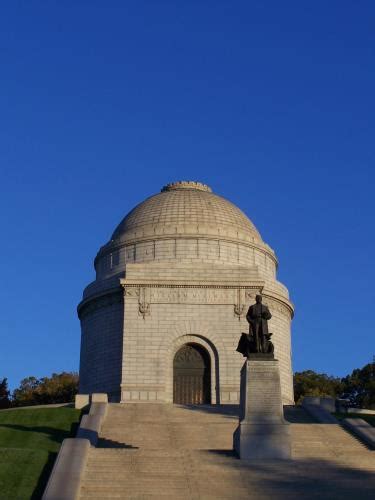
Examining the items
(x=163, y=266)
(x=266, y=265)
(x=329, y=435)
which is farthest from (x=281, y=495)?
(x=266, y=265)

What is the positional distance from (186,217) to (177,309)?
8.00 m

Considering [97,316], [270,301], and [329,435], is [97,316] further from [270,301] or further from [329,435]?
[329,435]

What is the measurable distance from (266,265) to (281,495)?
3278cm

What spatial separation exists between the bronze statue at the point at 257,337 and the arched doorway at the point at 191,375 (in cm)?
1792

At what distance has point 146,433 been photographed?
29.7m

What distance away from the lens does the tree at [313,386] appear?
3009 inches

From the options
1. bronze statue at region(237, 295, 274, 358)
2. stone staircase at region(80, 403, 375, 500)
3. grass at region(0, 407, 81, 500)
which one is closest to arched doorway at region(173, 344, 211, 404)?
grass at region(0, 407, 81, 500)

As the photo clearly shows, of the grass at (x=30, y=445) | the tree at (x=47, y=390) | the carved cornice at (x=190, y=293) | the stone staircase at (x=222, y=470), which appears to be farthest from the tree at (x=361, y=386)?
the stone staircase at (x=222, y=470)

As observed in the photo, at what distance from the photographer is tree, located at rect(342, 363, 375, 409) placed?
75.2 m

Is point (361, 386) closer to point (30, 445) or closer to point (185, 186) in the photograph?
point (185, 186)

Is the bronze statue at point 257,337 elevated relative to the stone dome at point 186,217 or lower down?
lower down

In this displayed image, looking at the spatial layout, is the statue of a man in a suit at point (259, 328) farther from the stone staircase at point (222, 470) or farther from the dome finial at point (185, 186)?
the dome finial at point (185, 186)

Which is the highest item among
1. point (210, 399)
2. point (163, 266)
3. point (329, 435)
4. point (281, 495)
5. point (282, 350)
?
point (163, 266)

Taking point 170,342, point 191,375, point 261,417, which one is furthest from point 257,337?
point 170,342
